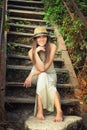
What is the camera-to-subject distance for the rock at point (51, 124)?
15.7 feet

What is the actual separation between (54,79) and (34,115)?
0.67m

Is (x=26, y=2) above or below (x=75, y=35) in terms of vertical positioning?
above

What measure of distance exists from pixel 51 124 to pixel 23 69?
187cm

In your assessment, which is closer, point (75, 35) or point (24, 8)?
point (75, 35)

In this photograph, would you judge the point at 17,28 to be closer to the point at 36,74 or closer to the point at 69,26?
the point at 69,26

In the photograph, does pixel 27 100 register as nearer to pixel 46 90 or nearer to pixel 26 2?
pixel 46 90

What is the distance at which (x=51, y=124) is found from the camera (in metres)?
4.87

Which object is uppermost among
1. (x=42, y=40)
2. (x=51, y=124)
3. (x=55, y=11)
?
(x=55, y=11)

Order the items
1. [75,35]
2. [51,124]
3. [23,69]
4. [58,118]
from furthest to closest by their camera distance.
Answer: [75,35] → [23,69] → [58,118] → [51,124]

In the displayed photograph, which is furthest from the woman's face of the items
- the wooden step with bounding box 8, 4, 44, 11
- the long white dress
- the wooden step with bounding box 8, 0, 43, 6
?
the wooden step with bounding box 8, 0, 43, 6

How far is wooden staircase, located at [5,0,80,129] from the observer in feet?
18.5

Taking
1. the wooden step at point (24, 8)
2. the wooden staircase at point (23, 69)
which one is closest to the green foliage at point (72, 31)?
the wooden staircase at point (23, 69)

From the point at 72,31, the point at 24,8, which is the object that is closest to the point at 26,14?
the point at 24,8

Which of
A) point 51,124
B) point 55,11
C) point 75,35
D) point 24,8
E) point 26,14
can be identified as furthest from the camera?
point 24,8
